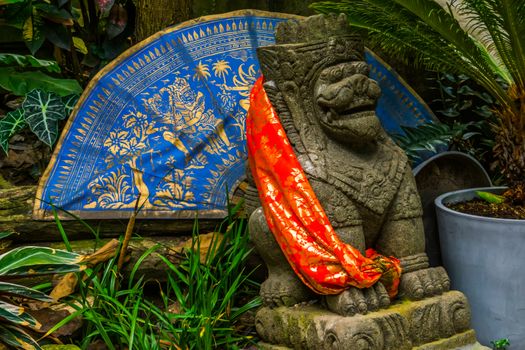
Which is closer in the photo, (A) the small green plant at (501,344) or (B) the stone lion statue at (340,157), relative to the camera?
(B) the stone lion statue at (340,157)

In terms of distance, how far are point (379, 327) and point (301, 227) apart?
587 millimetres

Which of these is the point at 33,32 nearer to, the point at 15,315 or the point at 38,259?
the point at 38,259

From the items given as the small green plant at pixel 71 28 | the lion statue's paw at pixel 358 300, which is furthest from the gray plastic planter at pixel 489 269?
the small green plant at pixel 71 28

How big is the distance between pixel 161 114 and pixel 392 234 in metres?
1.70

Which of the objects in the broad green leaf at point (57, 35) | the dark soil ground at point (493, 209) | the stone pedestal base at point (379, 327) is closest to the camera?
the stone pedestal base at point (379, 327)

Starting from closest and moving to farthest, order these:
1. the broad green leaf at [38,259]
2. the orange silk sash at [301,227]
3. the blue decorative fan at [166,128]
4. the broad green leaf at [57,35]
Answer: the orange silk sash at [301,227], the broad green leaf at [38,259], the blue decorative fan at [166,128], the broad green leaf at [57,35]

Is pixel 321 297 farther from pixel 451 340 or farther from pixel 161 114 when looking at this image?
pixel 161 114

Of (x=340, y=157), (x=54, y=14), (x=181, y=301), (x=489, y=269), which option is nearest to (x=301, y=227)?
(x=340, y=157)

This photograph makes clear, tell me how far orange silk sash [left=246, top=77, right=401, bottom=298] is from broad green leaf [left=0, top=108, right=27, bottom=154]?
183 cm

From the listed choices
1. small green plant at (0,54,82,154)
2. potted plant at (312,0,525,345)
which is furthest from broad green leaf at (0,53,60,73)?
potted plant at (312,0,525,345)

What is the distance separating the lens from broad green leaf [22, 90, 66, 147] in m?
5.05

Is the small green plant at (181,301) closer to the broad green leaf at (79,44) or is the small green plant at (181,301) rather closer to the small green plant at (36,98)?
the small green plant at (36,98)

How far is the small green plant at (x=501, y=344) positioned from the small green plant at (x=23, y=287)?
219cm

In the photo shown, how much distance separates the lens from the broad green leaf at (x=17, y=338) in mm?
3859
